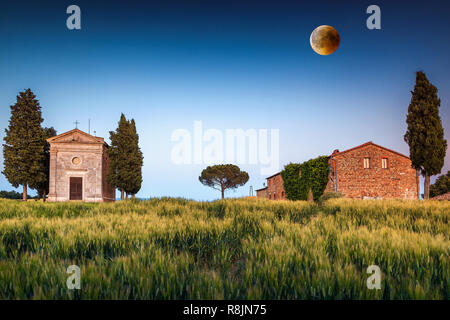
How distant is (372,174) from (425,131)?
21.0ft

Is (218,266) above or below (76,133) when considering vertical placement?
below

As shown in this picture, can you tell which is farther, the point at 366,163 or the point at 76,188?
the point at 76,188

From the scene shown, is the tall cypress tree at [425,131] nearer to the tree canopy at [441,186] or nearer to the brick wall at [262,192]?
the tree canopy at [441,186]

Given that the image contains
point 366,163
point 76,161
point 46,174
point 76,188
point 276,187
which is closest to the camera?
point 366,163

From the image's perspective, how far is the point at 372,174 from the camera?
94.1 ft

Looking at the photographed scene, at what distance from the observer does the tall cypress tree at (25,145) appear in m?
30.2

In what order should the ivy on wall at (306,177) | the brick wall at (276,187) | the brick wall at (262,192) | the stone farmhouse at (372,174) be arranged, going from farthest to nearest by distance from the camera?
the brick wall at (262,192) < the brick wall at (276,187) < the ivy on wall at (306,177) < the stone farmhouse at (372,174)

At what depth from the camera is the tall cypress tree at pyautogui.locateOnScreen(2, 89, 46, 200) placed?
30172 millimetres

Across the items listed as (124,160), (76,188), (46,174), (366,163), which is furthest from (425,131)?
(46,174)

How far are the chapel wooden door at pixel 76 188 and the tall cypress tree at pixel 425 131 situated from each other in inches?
1495

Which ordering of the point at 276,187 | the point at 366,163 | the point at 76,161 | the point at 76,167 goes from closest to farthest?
the point at 366,163 < the point at 76,167 < the point at 76,161 < the point at 276,187

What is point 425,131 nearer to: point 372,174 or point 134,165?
point 372,174

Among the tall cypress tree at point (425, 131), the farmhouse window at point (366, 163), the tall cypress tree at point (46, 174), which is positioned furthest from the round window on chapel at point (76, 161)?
the tall cypress tree at point (425, 131)
